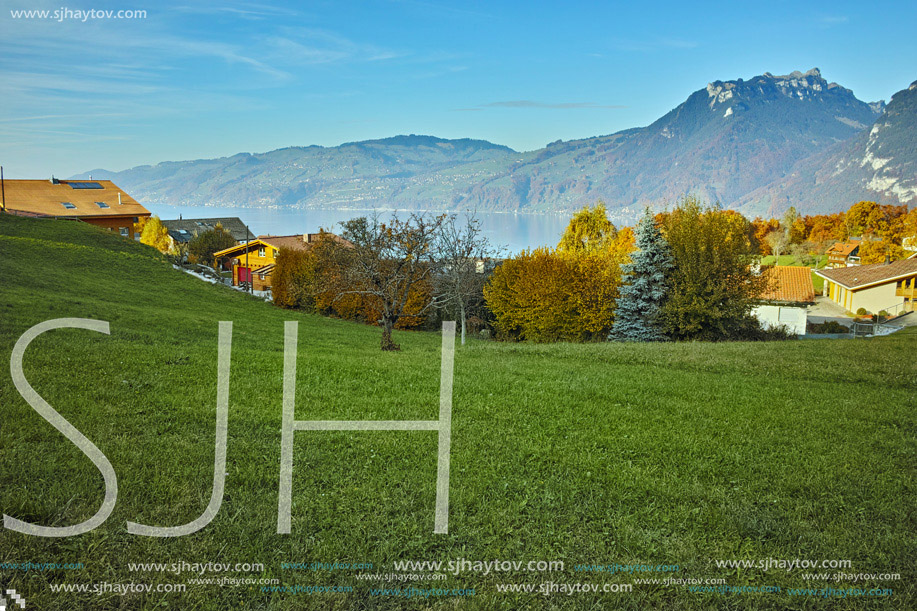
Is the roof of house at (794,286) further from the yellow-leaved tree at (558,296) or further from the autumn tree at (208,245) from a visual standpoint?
the autumn tree at (208,245)

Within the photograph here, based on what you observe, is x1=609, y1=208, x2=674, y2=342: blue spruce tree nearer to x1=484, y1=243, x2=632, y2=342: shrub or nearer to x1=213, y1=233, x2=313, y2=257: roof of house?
x1=484, y1=243, x2=632, y2=342: shrub

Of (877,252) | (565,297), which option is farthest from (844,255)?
(565,297)

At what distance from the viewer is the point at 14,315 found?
1377cm

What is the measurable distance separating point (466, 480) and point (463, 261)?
40.5 metres

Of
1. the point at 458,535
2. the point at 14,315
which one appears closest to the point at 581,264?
the point at 14,315

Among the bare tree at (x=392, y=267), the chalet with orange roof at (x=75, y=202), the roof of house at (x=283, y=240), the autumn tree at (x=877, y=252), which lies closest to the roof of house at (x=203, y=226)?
the chalet with orange roof at (x=75, y=202)

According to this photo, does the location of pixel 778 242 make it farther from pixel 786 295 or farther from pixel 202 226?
pixel 202 226

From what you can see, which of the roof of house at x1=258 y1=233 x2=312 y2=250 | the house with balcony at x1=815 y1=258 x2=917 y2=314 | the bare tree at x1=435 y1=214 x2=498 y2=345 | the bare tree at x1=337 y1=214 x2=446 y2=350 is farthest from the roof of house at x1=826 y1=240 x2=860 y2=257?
the roof of house at x1=258 y1=233 x2=312 y2=250

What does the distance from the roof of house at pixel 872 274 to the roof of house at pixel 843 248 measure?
123ft

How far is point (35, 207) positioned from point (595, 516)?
66.7 metres

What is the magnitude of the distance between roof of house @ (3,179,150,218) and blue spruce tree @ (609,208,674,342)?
179 feet

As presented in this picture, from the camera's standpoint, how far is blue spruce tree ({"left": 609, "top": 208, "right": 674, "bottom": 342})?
32219 millimetres

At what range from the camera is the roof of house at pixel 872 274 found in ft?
172

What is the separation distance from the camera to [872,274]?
181 feet
